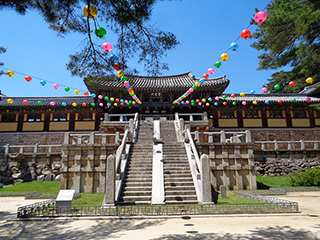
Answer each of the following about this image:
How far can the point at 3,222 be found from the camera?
668 cm

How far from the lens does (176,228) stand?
228 inches

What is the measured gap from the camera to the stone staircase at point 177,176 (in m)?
9.15

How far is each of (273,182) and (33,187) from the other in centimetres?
1668

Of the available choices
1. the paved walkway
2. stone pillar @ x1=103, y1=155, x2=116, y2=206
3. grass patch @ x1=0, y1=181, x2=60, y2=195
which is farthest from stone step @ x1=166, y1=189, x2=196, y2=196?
grass patch @ x1=0, y1=181, x2=60, y2=195

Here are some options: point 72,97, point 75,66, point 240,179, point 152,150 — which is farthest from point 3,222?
point 72,97

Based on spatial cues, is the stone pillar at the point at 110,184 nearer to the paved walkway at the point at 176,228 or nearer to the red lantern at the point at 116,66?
the paved walkway at the point at 176,228

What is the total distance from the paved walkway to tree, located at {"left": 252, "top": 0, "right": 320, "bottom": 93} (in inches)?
236

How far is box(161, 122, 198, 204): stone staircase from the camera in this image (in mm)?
9154

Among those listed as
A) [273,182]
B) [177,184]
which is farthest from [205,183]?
[273,182]

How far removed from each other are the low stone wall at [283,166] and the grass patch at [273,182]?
102 centimetres

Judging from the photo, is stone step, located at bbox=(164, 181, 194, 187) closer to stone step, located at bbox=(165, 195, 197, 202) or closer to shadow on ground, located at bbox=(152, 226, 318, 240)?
stone step, located at bbox=(165, 195, 197, 202)

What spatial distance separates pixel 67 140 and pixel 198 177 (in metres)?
8.00

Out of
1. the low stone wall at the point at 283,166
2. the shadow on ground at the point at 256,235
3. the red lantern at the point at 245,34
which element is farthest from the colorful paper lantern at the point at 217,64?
the low stone wall at the point at 283,166

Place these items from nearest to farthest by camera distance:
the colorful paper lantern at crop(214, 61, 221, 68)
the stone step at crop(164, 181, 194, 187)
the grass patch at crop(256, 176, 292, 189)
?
the stone step at crop(164, 181, 194, 187) < the colorful paper lantern at crop(214, 61, 221, 68) < the grass patch at crop(256, 176, 292, 189)
